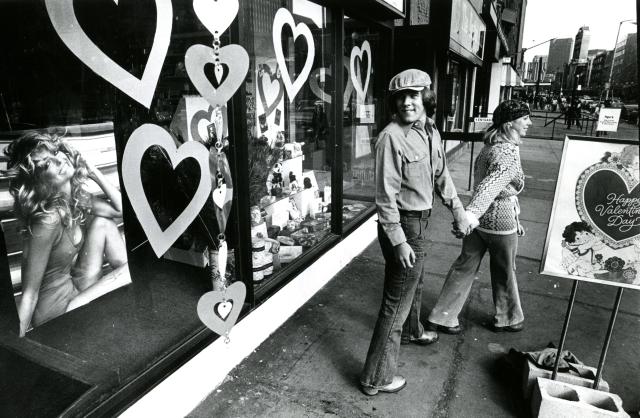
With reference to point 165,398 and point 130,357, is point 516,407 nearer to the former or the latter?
point 165,398

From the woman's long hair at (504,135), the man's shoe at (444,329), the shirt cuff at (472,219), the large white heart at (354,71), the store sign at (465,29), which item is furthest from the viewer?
the store sign at (465,29)

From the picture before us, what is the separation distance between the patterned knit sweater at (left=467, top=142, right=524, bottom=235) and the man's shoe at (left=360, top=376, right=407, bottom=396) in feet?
4.16

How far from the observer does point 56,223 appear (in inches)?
88.7

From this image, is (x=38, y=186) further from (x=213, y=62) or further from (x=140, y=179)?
(x=213, y=62)

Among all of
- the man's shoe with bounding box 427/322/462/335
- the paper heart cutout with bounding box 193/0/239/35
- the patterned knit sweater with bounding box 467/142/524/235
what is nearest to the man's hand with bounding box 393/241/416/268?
the patterned knit sweater with bounding box 467/142/524/235

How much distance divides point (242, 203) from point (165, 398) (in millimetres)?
1323

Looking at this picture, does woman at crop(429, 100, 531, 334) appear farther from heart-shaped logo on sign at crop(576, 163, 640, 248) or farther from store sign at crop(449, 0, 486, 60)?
store sign at crop(449, 0, 486, 60)

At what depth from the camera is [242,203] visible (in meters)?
3.13

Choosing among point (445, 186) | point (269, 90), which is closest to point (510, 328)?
point (445, 186)

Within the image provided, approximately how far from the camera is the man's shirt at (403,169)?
2.59 metres

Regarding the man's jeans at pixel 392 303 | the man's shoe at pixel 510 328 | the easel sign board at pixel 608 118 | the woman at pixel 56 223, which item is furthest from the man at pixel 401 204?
the easel sign board at pixel 608 118

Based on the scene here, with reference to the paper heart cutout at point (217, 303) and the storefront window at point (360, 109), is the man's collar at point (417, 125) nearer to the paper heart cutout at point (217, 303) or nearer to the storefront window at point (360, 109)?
the paper heart cutout at point (217, 303)

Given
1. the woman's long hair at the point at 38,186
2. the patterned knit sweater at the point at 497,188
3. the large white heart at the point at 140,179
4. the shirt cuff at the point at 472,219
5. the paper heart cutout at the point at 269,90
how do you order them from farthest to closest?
1. the paper heart cutout at the point at 269,90
2. the patterned knit sweater at the point at 497,188
3. the shirt cuff at the point at 472,219
4. the large white heart at the point at 140,179
5. the woman's long hair at the point at 38,186

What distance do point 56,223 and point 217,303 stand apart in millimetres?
999
